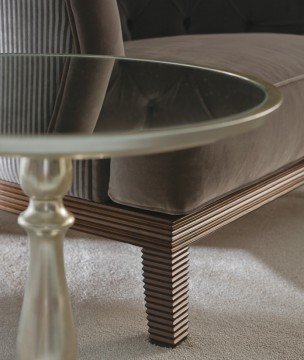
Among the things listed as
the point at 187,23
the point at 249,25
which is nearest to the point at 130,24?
the point at 187,23

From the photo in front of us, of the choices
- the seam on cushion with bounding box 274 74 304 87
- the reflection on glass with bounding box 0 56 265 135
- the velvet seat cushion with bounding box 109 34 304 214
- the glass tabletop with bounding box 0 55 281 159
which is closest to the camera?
the glass tabletop with bounding box 0 55 281 159

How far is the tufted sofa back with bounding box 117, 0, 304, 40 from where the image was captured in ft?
4.94

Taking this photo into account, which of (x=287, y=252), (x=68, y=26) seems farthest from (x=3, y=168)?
(x=287, y=252)

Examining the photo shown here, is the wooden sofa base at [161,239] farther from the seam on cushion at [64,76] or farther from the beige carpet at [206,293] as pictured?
the seam on cushion at [64,76]

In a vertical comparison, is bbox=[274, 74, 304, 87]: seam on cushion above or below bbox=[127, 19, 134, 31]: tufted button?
above

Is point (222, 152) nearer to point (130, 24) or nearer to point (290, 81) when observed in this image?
point (290, 81)

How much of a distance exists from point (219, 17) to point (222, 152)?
0.78 metres

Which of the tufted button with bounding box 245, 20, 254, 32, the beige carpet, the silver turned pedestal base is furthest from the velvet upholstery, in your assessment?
the tufted button with bounding box 245, 20, 254, 32

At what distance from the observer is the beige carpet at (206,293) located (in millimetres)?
846

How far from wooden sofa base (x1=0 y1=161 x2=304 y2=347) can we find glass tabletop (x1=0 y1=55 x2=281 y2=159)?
17cm

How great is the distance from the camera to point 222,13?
1540 millimetres

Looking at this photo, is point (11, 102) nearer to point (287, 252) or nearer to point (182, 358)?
point (182, 358)

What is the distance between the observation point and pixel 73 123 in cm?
57

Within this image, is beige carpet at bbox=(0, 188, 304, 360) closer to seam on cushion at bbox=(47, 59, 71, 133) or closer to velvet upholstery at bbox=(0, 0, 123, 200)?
velvet upholstery at bbox=(0, 0, 123, 200)
